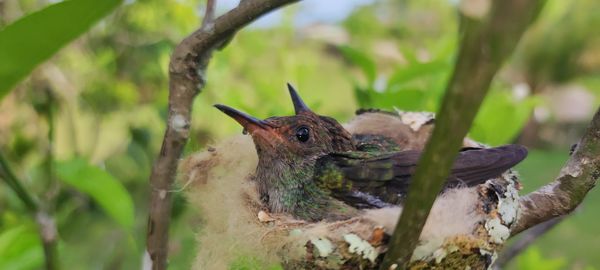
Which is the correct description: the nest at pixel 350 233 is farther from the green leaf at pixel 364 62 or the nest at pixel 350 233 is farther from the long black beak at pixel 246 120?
the green leaf at pixel 364 62

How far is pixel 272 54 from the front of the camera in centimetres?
263

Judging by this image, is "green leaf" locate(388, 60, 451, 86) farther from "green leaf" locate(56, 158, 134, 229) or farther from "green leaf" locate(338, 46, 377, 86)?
"green leaf" locate(56, 158, 134, 229)

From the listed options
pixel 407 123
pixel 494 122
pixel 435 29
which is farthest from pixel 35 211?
pixel 435 29

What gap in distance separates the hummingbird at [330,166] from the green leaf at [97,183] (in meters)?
0.25

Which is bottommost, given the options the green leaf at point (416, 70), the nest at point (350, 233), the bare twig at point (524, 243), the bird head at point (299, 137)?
the bare twig at point (524, 243)

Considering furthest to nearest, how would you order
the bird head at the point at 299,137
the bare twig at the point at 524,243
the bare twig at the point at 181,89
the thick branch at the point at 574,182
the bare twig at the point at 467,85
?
the bare twig at the point at 524,243, the bird head at the point at 299,137, the thick branch at the point at 574,182, the bare twig at the point at 181,89, the bare twig at the point at 467,85

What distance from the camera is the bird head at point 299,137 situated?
3.34 feet

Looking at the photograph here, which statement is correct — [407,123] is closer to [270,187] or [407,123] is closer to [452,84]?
[270,187]

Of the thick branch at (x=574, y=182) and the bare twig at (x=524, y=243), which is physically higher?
the thick branch at (x=574, y=182)

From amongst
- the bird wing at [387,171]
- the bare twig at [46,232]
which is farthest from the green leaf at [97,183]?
the bird wing at [387,171]

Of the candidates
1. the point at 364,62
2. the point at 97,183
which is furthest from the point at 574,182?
the point at 97,183

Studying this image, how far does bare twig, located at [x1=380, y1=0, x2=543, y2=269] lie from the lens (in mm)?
325

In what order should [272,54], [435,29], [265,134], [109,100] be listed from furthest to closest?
[435,29]
[272,54]
[109,100]
[265,134]

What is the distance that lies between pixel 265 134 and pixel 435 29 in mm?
6157
